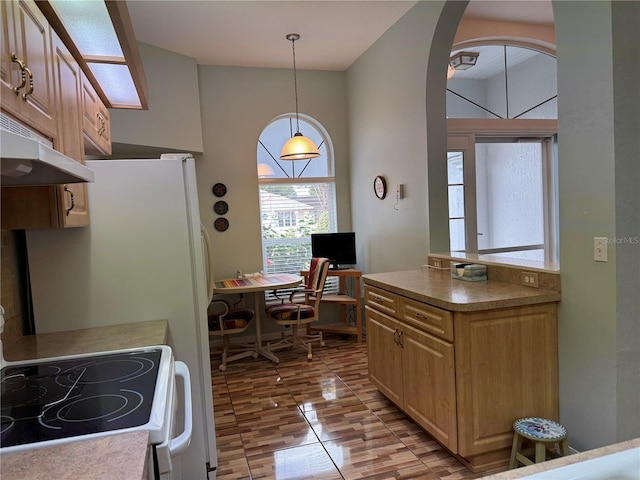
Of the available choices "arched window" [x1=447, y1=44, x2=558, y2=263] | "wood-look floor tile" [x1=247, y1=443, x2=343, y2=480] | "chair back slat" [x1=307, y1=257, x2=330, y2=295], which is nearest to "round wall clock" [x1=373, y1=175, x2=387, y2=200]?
"arched window" [x1=447, y1=44, x2=558, y2=263]

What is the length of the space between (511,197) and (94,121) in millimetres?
4034

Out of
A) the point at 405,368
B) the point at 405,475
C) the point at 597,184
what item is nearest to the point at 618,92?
the point at 597,184

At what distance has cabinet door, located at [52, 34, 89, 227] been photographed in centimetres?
152

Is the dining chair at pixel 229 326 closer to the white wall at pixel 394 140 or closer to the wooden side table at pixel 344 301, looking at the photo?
the wooden side table at pixel 344 301

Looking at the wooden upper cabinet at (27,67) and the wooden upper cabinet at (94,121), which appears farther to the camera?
the wooden upper cabinet at (94,121)

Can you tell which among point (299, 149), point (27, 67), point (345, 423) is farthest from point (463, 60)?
point (27, 67)

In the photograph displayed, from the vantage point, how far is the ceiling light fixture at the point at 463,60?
3.99 m

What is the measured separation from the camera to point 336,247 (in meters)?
4.88

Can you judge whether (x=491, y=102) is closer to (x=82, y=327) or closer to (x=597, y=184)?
(x=597, y=184)

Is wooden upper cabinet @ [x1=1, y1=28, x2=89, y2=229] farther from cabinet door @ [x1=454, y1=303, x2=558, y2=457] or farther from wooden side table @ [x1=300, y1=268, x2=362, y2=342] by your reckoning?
wooden side table @ [x1=300, y1=268, x2=362, y2=342]

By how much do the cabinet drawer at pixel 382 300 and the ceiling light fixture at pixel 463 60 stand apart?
2448 mm

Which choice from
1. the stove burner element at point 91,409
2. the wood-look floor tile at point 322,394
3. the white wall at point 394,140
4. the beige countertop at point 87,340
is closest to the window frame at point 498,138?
the white wall at point 394,140

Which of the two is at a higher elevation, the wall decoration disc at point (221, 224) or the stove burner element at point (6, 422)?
the wall decoration disc at point (221, 224)

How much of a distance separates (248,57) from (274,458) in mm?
3885
